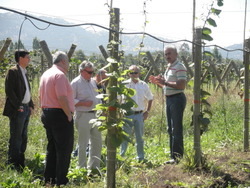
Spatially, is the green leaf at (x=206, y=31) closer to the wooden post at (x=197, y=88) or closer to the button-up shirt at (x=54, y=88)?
the wooden post at (x=197, y=88)

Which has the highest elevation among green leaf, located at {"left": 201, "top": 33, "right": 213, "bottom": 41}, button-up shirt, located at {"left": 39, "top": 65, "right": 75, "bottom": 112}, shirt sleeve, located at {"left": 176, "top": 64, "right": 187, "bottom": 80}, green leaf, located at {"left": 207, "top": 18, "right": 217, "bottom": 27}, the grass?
green leaf, located at {"left": 207, "top": 18, "right": 217, "bottom": 27}

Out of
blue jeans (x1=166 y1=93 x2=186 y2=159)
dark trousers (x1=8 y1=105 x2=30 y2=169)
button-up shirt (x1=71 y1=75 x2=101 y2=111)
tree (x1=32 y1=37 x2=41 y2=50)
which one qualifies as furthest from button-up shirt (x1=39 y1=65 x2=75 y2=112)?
tree (x1=32 y1=37 x2=41 y2=50)

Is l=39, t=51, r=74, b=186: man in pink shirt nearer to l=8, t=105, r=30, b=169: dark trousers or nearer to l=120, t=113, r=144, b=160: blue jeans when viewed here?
l=8, t=105, r=30, b=169: dark trousers

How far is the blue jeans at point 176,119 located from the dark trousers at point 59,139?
160 centimetres

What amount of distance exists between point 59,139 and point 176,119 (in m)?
1.79

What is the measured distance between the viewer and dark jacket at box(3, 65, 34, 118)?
4.38 meters

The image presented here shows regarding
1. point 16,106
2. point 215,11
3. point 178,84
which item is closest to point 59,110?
point 16,106

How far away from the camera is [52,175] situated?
4.05m

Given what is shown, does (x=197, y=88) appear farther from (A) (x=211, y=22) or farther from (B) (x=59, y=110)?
(B) (x=59, y=110)

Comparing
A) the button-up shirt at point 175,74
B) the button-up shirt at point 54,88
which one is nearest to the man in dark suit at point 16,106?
the button-up shirt at point 54,88

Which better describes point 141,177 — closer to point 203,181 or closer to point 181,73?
point 203,181

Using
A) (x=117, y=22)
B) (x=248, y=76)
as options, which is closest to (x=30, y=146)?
(x=117, y=22)

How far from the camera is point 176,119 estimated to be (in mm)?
4645

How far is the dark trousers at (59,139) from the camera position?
3.72m
